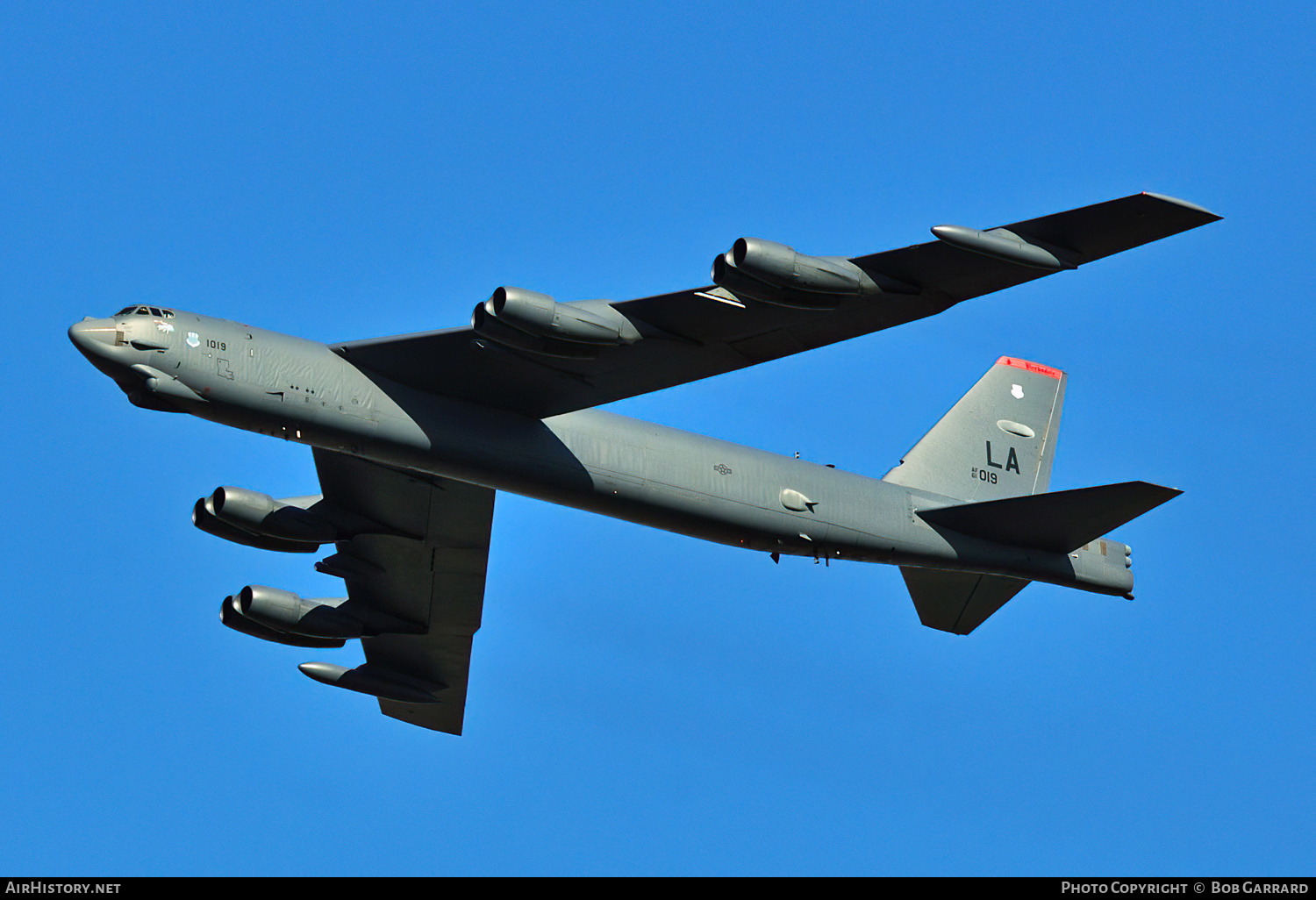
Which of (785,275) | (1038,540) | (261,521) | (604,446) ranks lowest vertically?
(261,521)

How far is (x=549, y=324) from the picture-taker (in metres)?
25.0

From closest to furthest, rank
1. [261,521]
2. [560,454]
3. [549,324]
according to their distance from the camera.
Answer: [549,324] < [560,454] < [261,521]

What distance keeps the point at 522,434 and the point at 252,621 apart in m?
8.81

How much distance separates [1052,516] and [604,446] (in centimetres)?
894

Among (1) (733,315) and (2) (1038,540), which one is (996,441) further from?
(1) (733,315)

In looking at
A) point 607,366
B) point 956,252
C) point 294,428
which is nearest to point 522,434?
point 607,366

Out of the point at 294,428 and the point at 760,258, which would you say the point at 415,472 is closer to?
the point at 294,428

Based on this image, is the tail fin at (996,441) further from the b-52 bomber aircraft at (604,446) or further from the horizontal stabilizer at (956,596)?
the horizontal stabilizer at (956,596)

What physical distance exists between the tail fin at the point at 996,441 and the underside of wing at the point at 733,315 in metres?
6.60

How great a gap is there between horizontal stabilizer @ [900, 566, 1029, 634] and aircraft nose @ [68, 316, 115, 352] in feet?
54.3

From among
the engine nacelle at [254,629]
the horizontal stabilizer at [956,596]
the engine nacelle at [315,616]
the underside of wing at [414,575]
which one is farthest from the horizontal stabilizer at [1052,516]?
the engine nacelle at [254,629]

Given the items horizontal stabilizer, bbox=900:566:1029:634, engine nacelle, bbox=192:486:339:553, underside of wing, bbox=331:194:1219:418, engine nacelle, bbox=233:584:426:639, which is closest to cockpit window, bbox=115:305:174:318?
underside of wing, bbox=331:194:1219:418

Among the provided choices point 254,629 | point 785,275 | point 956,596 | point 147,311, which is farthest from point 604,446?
point 254,629

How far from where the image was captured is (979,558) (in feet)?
100
